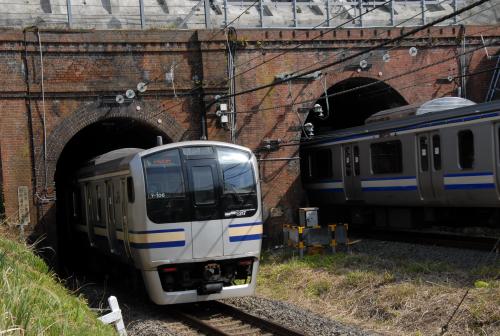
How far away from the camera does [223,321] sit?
11523mm

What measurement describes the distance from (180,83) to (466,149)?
803 centimetres

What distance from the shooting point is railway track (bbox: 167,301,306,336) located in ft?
34.2

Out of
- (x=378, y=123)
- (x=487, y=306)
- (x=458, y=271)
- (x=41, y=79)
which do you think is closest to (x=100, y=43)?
(x=41, y=79)

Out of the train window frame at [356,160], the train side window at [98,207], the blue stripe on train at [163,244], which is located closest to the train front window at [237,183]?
the blue stripe on train at [163,244]

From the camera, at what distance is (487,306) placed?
9617mm

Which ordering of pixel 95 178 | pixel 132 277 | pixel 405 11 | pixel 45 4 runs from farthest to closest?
pixel 405 11 → pixel 45 4 → pixel 95 178 → pixel 132 277

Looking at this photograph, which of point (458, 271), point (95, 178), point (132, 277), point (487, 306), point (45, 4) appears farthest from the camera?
point (45, 4)

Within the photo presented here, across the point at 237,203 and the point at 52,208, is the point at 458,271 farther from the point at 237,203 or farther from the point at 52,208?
the point at 52,208

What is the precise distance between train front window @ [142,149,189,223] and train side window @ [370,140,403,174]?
6968mm

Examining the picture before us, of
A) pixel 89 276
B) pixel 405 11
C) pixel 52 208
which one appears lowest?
pixel 89 276

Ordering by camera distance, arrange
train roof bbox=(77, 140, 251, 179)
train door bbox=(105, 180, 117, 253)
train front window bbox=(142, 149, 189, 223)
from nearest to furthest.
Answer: train front window bbox=(142, 149, 189, 223)
train roof bbox=(77, 140, 251, 179)
train door bbox=(105, 180, 117, 253)

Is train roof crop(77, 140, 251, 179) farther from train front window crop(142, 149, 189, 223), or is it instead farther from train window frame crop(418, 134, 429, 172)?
train window frame crop(418, 134, 429, 172)

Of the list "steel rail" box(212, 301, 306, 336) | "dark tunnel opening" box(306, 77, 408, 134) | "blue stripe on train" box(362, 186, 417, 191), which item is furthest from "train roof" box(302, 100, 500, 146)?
"steel rail" box(212, 301, 306, 336)

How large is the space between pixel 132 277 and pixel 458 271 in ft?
22.0
